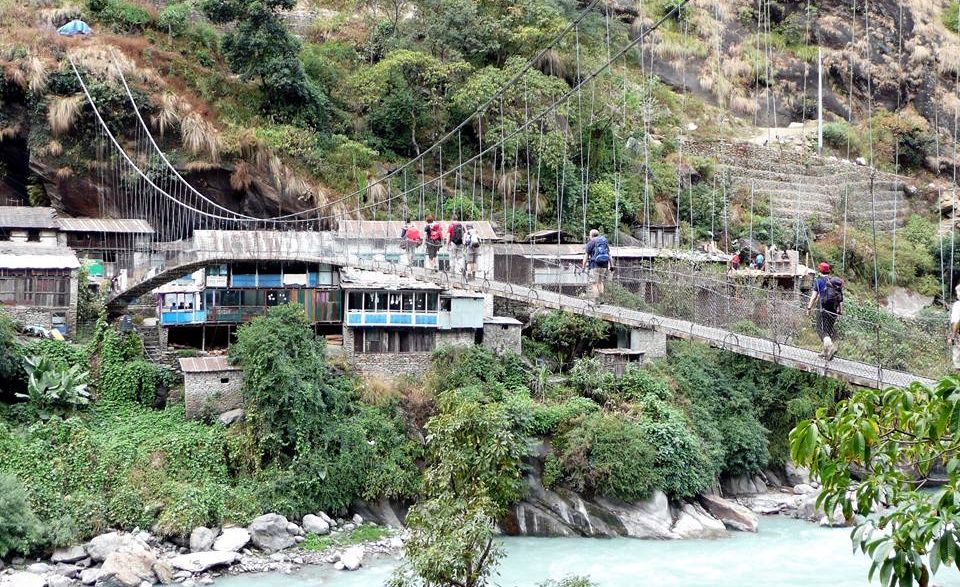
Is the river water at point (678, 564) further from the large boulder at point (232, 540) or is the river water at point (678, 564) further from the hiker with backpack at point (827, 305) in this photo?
the hiker with backpack at point (827, 305)

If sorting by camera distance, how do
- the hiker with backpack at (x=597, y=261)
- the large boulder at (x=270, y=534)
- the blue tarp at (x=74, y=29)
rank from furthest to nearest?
the blue tarp at (x=74, y=29)
the large boulder at (x=270, y=534)
the hiker with backpack at (x=597, y=261)

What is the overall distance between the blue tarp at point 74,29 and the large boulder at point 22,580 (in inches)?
504

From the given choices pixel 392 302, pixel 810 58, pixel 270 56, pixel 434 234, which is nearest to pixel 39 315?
pixel 392 302

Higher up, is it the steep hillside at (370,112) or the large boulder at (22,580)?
the steep hillside at (370,112)

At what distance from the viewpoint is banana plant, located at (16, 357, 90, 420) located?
1448 centimetres

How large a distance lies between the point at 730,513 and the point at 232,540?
6249 millimetres

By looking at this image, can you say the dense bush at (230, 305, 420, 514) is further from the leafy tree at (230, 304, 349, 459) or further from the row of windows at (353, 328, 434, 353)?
the row of windows at (353, 328, 434, 353)

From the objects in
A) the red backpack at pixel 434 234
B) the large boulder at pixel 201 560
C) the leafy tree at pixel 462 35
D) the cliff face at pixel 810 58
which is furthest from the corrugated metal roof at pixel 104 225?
the cliff face at pixel 810 58

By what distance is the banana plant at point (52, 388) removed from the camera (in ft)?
47.5

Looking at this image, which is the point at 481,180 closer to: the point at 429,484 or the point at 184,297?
the point at 184,297

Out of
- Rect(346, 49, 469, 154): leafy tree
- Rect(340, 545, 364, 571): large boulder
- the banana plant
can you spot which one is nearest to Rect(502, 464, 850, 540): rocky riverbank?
Rect(340, 545, 364, 571): large boulder

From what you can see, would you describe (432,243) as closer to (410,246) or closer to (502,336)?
(410,246)

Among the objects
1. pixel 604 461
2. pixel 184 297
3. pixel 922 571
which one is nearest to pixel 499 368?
pixel 604 461

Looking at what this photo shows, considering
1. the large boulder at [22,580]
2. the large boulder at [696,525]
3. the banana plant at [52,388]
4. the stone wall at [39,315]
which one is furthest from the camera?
the stone wall at [39,315]
